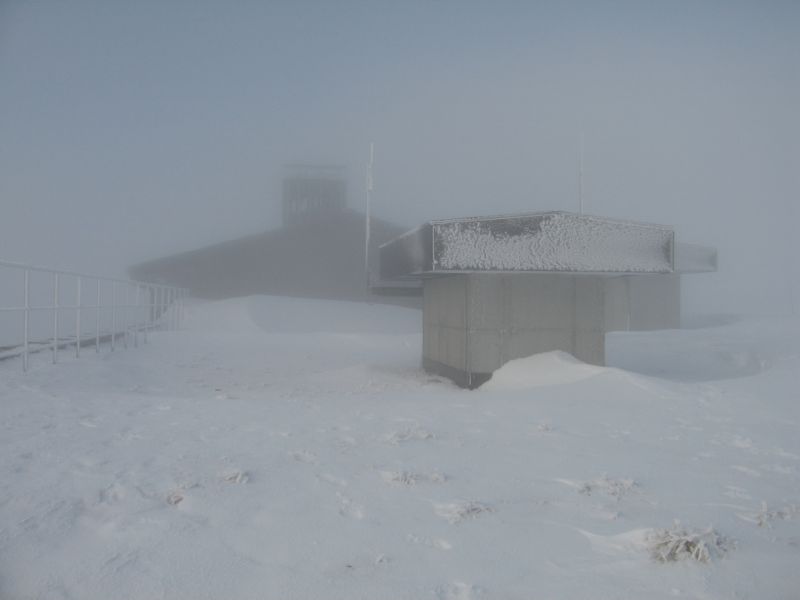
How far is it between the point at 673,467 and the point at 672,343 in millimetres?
10807

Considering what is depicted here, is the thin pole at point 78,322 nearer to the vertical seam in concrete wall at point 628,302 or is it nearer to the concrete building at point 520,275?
the concrete building at point 520,275

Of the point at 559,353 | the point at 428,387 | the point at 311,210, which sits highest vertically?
the point at 311,210

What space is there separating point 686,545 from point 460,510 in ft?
3.60

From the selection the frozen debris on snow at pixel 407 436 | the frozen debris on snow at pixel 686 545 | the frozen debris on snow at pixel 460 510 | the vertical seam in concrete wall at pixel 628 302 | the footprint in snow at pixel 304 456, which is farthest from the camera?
the vertical seam in concrete wall at pixel 628 302

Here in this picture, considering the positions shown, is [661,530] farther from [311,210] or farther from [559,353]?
[311,210]

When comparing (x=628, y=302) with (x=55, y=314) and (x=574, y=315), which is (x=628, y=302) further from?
(x=55, y=314)

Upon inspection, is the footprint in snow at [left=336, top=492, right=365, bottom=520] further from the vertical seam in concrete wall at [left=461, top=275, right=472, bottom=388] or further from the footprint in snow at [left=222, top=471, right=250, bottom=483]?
Result: the vertical seam in concrete wall at [left=461, top=275, right=472, bottom=388]

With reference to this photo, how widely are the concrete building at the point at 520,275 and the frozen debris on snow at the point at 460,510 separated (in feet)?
15.1

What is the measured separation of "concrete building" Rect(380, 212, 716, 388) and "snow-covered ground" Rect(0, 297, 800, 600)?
4.41ft

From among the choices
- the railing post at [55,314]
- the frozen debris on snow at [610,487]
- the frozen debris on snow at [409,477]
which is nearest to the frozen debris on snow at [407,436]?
the frozen debris on snow at [409,477]

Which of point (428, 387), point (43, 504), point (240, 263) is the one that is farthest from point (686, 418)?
point (240, 263)

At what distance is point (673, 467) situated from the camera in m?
3.95

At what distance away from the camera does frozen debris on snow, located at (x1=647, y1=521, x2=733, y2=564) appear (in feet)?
8.45

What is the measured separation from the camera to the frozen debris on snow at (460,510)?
3053 mm
